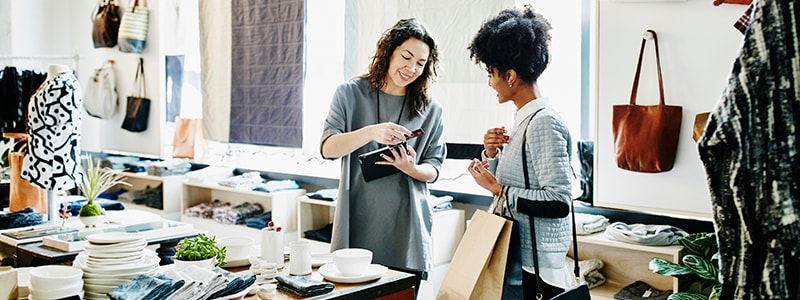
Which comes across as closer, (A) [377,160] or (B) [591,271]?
(A) [377,160]

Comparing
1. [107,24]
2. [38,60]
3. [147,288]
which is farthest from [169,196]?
[147,288]

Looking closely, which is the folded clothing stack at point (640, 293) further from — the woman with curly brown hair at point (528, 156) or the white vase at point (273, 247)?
the white vase at point (273, 247)

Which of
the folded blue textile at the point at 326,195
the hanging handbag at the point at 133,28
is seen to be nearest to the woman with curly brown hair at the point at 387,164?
the folded blue textile at the point at 326,195

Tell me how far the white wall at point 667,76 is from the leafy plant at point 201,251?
164cm

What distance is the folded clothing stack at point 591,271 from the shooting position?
3.36 metres

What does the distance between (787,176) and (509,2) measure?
2788 millimetres

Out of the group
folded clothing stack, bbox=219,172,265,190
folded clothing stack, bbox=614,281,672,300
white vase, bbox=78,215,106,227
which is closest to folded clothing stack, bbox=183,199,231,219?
folded clothing stack, bbox=219,172,265,190

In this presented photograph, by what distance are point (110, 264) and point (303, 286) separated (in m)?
0.54

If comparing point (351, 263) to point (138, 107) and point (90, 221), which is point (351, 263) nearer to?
point (90, 221)

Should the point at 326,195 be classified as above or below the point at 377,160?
below

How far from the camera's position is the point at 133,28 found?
239 inches

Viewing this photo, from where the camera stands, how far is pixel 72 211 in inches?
156

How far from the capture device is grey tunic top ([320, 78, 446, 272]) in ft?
9.30

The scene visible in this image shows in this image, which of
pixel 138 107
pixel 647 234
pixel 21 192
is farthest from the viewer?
pixel 138 107
